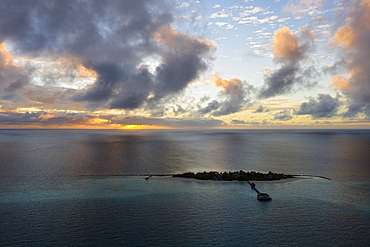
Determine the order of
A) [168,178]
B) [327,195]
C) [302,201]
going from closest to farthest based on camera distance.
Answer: [302,201]
[327,195]
[168,178]

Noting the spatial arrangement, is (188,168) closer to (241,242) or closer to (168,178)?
(168,178)

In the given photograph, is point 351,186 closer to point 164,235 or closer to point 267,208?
point 267,208

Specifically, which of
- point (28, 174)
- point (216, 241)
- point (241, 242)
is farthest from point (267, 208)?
point (28, 174)

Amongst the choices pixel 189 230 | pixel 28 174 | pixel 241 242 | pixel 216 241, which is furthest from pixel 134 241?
pixel 28 174

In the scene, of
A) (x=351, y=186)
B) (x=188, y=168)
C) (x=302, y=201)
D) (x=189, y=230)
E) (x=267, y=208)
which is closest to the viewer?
(x=189, y=230)

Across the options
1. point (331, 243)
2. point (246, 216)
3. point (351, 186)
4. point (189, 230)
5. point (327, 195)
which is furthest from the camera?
point (351, 186)

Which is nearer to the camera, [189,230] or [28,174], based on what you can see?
[189,230]

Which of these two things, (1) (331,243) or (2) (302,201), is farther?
(2) (302,201)

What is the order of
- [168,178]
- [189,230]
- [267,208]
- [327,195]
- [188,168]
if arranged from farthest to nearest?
[188,168], [168,178], [327,195], [267,208], [189,230]
